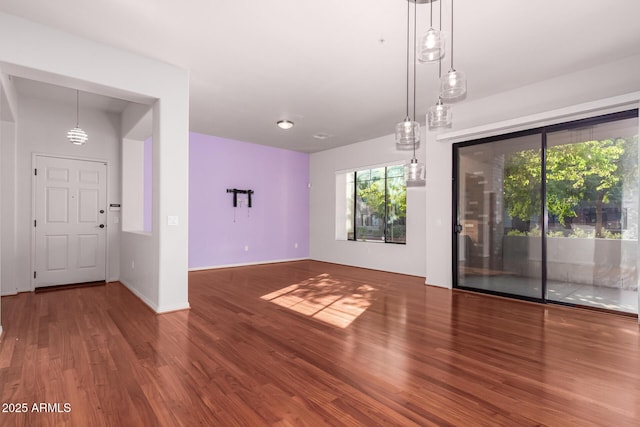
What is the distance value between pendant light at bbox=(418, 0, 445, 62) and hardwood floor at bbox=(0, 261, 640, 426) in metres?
2.24

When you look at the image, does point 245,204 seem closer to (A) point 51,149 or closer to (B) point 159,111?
(A) point 51,149

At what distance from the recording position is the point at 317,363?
2584 mm

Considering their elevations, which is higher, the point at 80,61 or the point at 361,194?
the point at 80,61

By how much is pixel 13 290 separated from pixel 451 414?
590 cm

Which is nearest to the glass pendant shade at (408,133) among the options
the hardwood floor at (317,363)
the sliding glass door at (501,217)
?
the hardwood floor at (317,363)

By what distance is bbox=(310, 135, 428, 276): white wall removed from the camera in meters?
6.57

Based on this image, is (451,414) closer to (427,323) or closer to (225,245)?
(427,323)

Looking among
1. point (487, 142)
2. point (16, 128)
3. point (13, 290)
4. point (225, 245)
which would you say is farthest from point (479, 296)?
point (16, 128)

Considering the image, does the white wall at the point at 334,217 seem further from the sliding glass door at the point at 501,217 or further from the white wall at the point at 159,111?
the white wall at the point at 159,111

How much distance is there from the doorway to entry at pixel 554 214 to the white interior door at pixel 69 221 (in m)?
5.99

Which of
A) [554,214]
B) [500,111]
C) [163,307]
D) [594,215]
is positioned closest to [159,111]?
[163,307]

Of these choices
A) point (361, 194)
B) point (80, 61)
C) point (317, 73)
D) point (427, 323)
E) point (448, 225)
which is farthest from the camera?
point (361, 194)

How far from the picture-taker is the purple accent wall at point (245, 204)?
23.1 feet

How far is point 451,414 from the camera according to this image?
1922 mm
